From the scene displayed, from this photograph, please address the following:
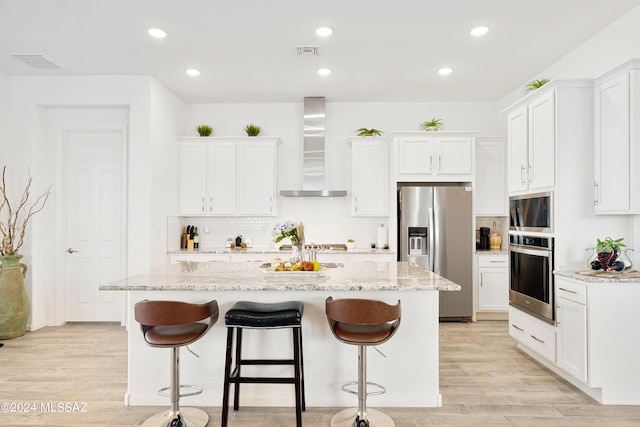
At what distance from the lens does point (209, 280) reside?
2801mm

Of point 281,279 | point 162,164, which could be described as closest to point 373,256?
point 281,279

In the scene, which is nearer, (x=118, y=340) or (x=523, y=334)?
(x=523, y=334)

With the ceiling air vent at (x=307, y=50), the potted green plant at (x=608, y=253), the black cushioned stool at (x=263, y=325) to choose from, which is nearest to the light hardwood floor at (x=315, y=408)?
the black cushioned stool at (x=263, y=325)

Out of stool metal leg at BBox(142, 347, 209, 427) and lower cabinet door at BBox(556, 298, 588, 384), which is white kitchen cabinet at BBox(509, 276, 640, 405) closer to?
lower cabinet door at BBox(556, 298, 588, 384)

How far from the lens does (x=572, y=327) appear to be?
3150 mm

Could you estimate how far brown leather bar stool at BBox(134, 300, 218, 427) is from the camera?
2.39m

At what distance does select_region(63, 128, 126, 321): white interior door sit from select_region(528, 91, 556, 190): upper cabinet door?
4.73 m

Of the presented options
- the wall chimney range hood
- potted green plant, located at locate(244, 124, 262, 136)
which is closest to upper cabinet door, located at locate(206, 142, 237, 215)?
potted green plant, located at locate(244, 124, 262, 136)

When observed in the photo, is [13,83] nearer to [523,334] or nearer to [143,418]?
[143,418]

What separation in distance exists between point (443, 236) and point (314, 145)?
2.21m

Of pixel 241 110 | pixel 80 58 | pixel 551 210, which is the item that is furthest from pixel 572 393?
pixel 80 58

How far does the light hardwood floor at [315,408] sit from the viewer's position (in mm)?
2713

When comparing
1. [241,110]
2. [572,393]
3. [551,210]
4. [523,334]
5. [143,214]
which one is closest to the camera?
[572,393]

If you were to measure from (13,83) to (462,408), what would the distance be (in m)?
5.91
